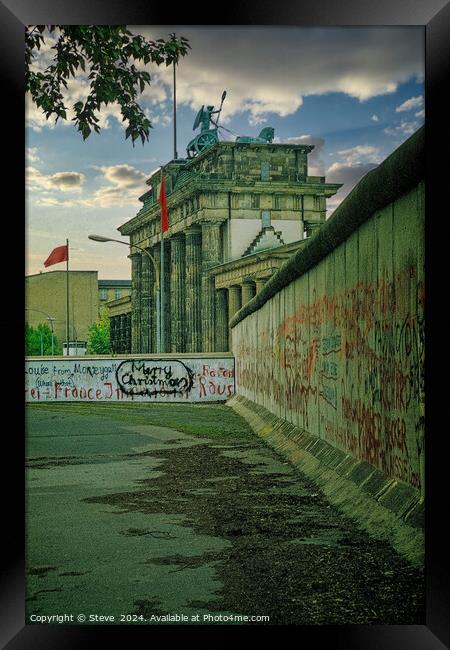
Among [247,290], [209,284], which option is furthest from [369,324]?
[247,290]

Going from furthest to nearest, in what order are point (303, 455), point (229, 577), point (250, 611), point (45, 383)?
point (45, 383) < point (303, 455) < point (229, 577) < point (250, 611)

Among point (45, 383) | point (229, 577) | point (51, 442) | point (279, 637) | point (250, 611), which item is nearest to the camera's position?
point (279, 637)

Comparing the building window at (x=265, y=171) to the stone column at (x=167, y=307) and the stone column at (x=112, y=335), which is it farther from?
the stone column at (x=112, y=335)

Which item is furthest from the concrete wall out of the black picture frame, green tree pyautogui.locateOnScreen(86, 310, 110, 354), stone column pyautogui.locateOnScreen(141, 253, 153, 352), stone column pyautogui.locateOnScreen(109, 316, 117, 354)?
green tree pyautogui.locateOnScreen(86, 310, 110, 354)

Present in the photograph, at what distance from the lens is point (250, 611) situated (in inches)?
176

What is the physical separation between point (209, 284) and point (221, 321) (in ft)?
7.10

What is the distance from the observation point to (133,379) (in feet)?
108

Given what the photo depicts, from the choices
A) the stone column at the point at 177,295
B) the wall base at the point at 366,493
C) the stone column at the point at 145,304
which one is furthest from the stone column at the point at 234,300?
the wall base at the point at 366,493

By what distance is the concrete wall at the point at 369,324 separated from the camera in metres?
5.38

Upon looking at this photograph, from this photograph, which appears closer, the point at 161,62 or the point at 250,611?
the point at 250,611
